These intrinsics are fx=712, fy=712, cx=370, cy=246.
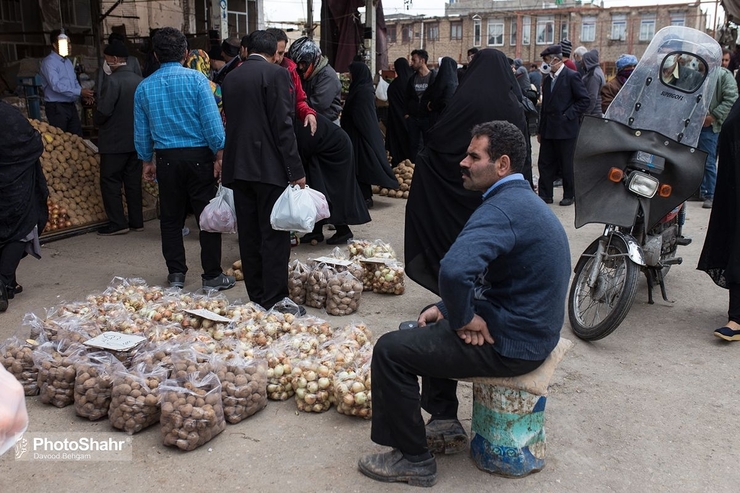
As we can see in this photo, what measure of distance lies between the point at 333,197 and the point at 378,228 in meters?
1.23

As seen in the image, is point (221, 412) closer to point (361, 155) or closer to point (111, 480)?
point (111, 480)

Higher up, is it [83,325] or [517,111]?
[517,111]

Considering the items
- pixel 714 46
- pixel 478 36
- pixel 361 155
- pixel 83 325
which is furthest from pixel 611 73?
pixel 83 325

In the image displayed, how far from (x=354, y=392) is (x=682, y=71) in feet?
10.8

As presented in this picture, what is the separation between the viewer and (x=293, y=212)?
4.73m

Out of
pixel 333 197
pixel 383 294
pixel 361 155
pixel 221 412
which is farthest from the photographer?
pixel 361 155

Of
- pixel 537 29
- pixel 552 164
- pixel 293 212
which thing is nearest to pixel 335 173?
pixel 293 212

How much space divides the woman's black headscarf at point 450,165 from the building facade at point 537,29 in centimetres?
Result: 4274

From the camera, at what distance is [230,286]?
229 inches

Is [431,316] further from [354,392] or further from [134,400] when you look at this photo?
[134,400]

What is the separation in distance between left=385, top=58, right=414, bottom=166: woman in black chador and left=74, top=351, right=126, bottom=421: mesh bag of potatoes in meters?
7.54

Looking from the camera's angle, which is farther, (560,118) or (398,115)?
(398,115)

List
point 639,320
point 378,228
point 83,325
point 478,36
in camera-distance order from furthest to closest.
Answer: point 478,36 → point 378,228 → point 639,320 → point 83,325

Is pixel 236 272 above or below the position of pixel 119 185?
below
